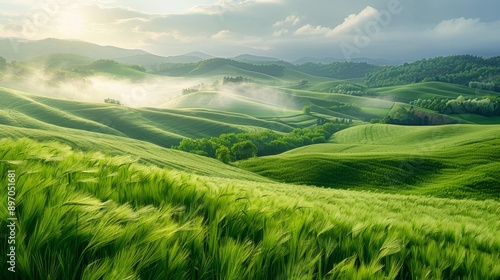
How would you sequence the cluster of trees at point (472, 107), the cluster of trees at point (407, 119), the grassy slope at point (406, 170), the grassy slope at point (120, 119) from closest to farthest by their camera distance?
the grassy slope at point (406, 170), the grassy slope at point (120, 119), the cluster of trees at point (407, 119), the cluster of trees at point (472, 107)

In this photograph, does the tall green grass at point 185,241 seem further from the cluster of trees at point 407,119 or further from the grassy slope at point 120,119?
the cluster of trees at point 407,119

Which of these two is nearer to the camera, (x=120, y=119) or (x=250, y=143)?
(x=250, y=143)

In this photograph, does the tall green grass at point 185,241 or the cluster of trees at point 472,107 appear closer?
the tall green grass at point 185,241

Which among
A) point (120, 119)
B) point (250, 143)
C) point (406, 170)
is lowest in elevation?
point (250, 143)

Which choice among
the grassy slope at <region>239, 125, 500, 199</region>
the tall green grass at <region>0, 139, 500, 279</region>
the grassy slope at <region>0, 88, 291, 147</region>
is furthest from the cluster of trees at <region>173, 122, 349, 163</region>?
the tall green grass at <region>0, 139, 500, 279</region>

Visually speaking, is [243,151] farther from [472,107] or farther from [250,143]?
[472,107]

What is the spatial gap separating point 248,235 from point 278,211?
607 mm

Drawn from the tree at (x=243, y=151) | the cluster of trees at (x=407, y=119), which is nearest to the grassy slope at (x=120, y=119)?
the tree at (x=243, y=151)

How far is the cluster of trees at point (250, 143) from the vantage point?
97500 mm

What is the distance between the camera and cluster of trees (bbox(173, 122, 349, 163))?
320 ft

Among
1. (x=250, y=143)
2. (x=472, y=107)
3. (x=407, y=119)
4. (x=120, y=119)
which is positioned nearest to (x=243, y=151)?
(x=250, y=143)

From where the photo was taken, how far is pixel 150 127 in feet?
436

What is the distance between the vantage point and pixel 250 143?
98.9 m

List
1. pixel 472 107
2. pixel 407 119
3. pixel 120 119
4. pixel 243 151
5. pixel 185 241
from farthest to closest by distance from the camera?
pixel 472 107
pixel 407 119
pixel 120 119
pixel 243 151
pixel 185 241
